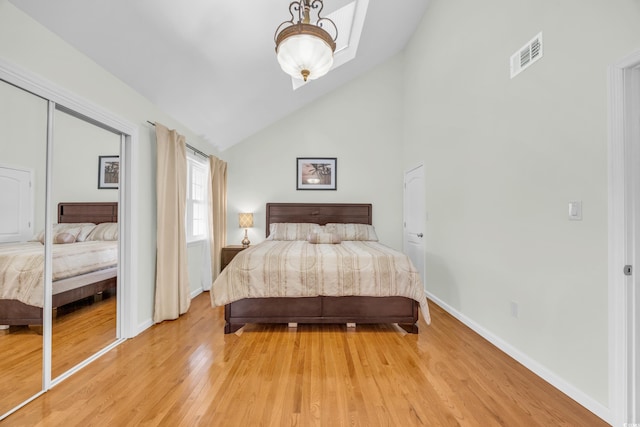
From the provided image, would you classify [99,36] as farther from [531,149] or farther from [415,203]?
[415,203]

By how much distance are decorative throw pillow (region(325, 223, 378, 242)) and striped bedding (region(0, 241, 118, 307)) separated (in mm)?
2876

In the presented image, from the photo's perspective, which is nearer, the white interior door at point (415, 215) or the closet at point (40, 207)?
the closet at point (40, 207)

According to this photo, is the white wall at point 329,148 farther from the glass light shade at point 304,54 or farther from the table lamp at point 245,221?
the glass light shade at point 304,54

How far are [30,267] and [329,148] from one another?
3.79m

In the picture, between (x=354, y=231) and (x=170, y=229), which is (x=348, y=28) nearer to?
(x=354, y=231)

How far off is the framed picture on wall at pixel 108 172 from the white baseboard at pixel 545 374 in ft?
11.3

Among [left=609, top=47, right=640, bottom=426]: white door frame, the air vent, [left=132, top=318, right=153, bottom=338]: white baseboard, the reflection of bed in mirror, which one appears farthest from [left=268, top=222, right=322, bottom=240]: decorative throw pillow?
[left=609, top=47, right=640, bottom=426]: white door frame

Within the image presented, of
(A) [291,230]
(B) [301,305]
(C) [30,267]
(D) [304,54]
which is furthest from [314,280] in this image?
(C) [30,267]

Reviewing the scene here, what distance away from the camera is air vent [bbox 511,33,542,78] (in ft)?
6.32

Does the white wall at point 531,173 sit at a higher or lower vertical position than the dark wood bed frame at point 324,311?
higher

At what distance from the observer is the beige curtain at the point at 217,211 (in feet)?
13.0

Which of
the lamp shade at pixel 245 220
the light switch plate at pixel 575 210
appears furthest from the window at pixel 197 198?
the light switch plate at pixel 575 210

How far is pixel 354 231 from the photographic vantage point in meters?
4.14

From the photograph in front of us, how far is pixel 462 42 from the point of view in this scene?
289cm
